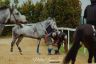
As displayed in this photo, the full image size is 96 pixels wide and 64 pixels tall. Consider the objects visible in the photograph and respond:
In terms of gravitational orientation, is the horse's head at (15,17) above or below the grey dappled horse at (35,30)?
above

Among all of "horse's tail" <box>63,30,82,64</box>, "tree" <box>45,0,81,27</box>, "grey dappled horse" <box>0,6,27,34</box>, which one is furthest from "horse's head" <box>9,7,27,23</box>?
"tree" <box>45,0,81,27</box>

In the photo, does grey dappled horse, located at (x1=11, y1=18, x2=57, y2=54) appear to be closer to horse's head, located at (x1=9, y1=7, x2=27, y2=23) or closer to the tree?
horse's head, located at (x1=9, y1=7, x2=27, y2=23)

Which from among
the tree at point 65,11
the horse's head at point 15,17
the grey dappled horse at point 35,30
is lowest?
the tree at point 65,11

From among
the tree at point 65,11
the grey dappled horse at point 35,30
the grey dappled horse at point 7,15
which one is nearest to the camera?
the grey dappled horse at point 7,15

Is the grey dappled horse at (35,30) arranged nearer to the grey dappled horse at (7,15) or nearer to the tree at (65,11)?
the grey dappled horse at (7,15)

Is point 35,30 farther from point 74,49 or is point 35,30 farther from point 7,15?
point 74,49

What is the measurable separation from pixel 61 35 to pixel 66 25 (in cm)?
1192

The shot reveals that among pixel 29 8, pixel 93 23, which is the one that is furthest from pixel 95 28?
pixel 29 8

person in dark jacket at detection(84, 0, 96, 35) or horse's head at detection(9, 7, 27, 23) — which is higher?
person in dark jacket at detection(84, 0, 96, 35)

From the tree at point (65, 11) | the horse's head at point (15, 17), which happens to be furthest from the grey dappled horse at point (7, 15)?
the tree at point (65, 11)

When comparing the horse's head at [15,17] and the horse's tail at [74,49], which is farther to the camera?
the horse's head at [15,17]

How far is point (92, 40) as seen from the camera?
41.2ft

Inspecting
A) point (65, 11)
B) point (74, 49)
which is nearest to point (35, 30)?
point (74, 49)

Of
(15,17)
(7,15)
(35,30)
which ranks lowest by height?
(35,30)
